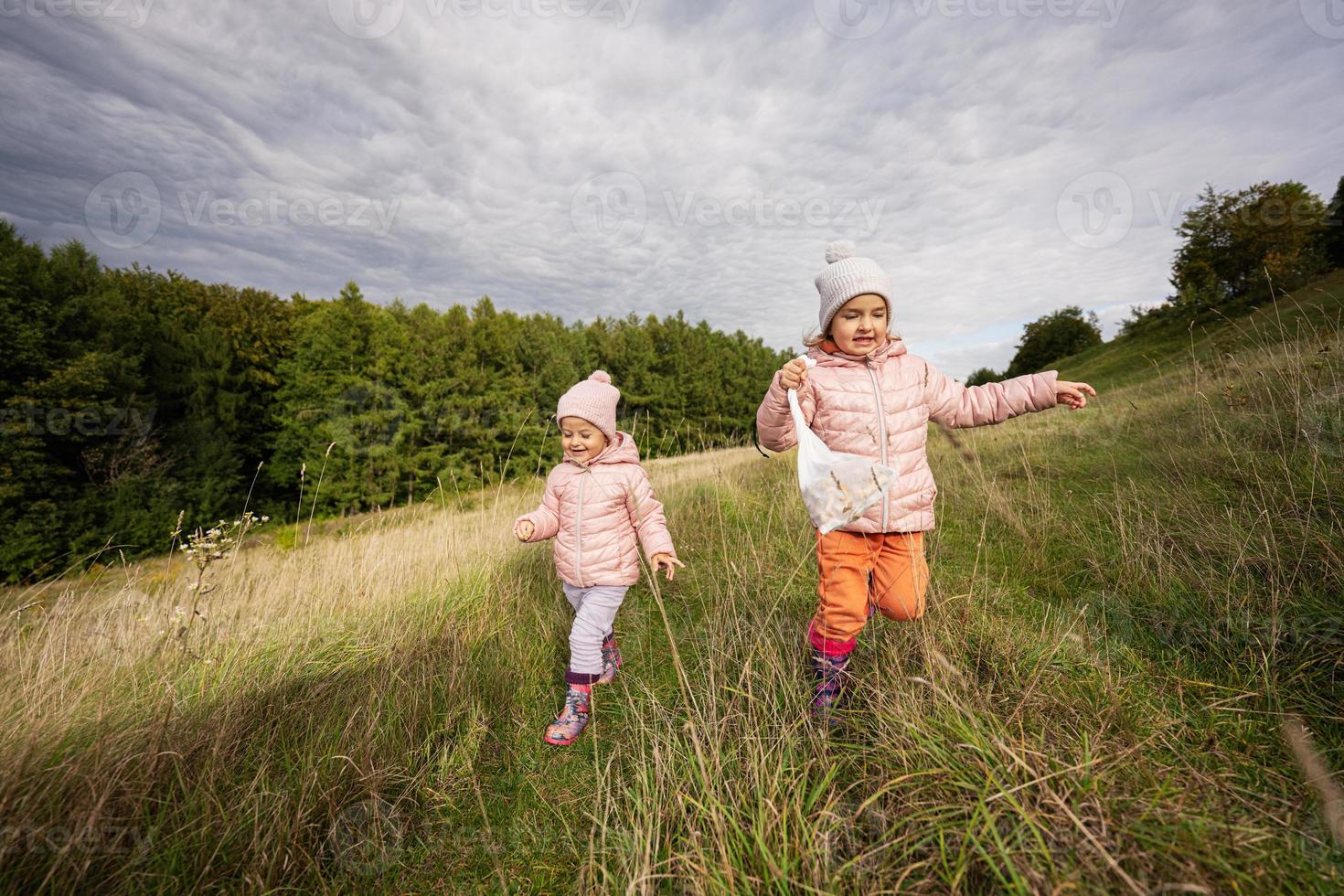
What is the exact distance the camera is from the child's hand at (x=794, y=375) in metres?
2.27

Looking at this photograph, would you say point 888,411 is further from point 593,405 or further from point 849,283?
point 593,405

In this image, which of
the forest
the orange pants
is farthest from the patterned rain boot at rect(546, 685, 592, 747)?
the forest

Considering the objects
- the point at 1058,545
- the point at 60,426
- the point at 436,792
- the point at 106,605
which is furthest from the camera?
the point at 60,426

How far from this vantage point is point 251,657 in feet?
8.66

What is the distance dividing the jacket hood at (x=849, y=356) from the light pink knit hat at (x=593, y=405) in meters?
1.14

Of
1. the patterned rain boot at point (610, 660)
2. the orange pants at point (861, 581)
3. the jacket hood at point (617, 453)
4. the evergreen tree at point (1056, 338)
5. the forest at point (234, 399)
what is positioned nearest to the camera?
the orange pants at point (861, 581)

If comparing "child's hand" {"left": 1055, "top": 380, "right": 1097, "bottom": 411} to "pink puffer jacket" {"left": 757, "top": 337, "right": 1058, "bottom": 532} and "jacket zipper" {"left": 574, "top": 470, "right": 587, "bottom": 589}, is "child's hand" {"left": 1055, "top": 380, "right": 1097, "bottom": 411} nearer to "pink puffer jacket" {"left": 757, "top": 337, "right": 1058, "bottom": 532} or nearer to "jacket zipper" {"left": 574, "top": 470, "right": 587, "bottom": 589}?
"pink puffer jacket" {"left": 757, "top": 337, "right": 1058, "bottom": 532}

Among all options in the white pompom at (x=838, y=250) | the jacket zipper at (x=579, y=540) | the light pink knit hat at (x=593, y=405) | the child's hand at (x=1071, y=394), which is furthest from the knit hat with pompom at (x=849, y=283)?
the jacket zipper at (x=579, y=540)

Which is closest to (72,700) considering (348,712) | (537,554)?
(348,712)

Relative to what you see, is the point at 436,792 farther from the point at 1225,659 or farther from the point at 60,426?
the point at 60,426

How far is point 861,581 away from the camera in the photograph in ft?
7.57

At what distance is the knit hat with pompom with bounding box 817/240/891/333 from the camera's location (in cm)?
229

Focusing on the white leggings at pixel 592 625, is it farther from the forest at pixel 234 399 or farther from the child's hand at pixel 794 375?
the forest at pixel 234 399

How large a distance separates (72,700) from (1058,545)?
214 inches
